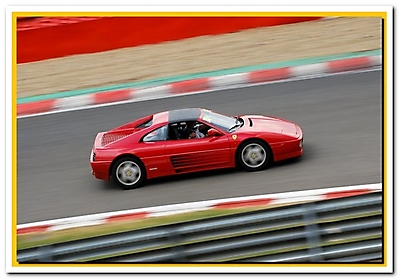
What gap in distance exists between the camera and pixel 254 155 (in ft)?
35.2

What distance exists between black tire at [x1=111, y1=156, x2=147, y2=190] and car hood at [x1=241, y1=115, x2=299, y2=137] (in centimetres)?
157

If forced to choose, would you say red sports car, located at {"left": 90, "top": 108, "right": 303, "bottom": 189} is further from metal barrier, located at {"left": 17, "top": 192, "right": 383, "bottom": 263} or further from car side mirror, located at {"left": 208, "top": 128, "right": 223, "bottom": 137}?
metal barrier, located at {"left": 17, "top": 192, "right": 383, "bottom": 263}

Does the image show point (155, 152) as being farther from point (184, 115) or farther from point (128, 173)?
point (184, 115)

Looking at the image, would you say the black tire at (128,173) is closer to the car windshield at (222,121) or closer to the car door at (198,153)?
the car door at (198,153)

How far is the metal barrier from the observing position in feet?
30.5

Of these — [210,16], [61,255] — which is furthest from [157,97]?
[61,255]

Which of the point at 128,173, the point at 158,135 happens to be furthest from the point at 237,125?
the point at 128,173

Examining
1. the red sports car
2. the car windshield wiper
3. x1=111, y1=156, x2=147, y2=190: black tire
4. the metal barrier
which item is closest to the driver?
the red sports car

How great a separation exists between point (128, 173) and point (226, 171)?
4.54 feet

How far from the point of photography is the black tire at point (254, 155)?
10.6m

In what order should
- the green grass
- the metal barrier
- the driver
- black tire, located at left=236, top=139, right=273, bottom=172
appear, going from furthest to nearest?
the driver
black tire, located at left=236, top=139, right=273, bottom=172
the green grass
the metal barrier

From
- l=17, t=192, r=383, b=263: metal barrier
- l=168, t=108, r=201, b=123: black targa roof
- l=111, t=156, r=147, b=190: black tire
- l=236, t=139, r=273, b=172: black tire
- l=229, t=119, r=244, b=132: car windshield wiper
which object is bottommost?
l=17, t=192, r=383, b=263: metal barrier
